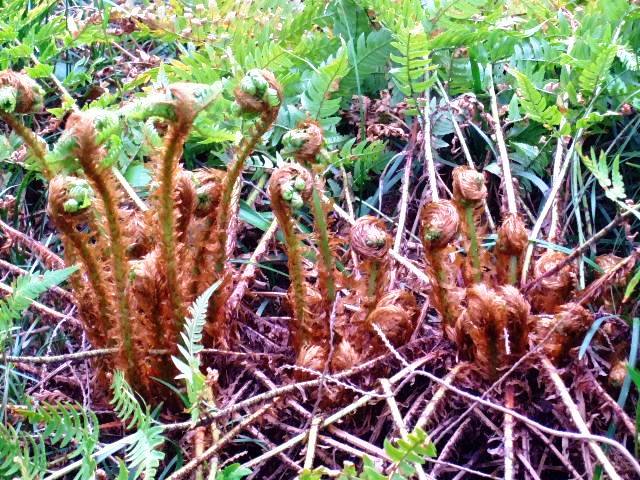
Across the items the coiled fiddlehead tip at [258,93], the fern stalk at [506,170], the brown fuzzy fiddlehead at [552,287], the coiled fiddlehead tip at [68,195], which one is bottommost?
the brown fuzzy fiddlehead at [552,287]

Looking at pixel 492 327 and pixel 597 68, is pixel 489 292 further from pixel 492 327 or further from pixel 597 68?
pixel 597 68

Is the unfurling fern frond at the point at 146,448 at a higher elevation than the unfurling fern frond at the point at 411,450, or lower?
lower

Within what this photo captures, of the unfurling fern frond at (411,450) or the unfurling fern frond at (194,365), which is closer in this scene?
the unfurling fern frond at (411,450)

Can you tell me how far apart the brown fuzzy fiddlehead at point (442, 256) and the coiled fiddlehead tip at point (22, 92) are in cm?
56

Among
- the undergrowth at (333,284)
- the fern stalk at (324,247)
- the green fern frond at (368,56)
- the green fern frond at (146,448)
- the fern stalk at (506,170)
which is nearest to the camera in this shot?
the green fern frond at (146,448)

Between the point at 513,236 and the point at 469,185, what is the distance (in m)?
0.11

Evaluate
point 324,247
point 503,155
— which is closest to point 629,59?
point 503,155

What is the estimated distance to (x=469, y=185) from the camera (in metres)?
1.14

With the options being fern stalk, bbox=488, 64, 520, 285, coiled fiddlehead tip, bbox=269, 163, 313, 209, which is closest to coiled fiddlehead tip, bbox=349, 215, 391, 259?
coiled fiddlehead tip, bbox=269, 163, 313, 209

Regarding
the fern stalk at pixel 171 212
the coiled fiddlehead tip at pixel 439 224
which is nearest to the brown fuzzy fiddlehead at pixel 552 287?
the coiled fiddlehead tip at pixel 439 224

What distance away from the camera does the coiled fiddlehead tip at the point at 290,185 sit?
1044 mm

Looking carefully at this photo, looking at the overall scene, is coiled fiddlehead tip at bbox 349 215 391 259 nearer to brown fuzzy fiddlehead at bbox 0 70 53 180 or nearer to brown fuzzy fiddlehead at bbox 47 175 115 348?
brown fuzzy fiddlehead at bbox 47 175 115 348

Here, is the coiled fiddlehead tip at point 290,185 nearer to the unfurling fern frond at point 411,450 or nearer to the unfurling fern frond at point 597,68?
the unfurling fern frond at point 411,450

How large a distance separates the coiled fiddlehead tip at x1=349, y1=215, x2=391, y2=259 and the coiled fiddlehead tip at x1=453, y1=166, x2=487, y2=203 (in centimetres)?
13
